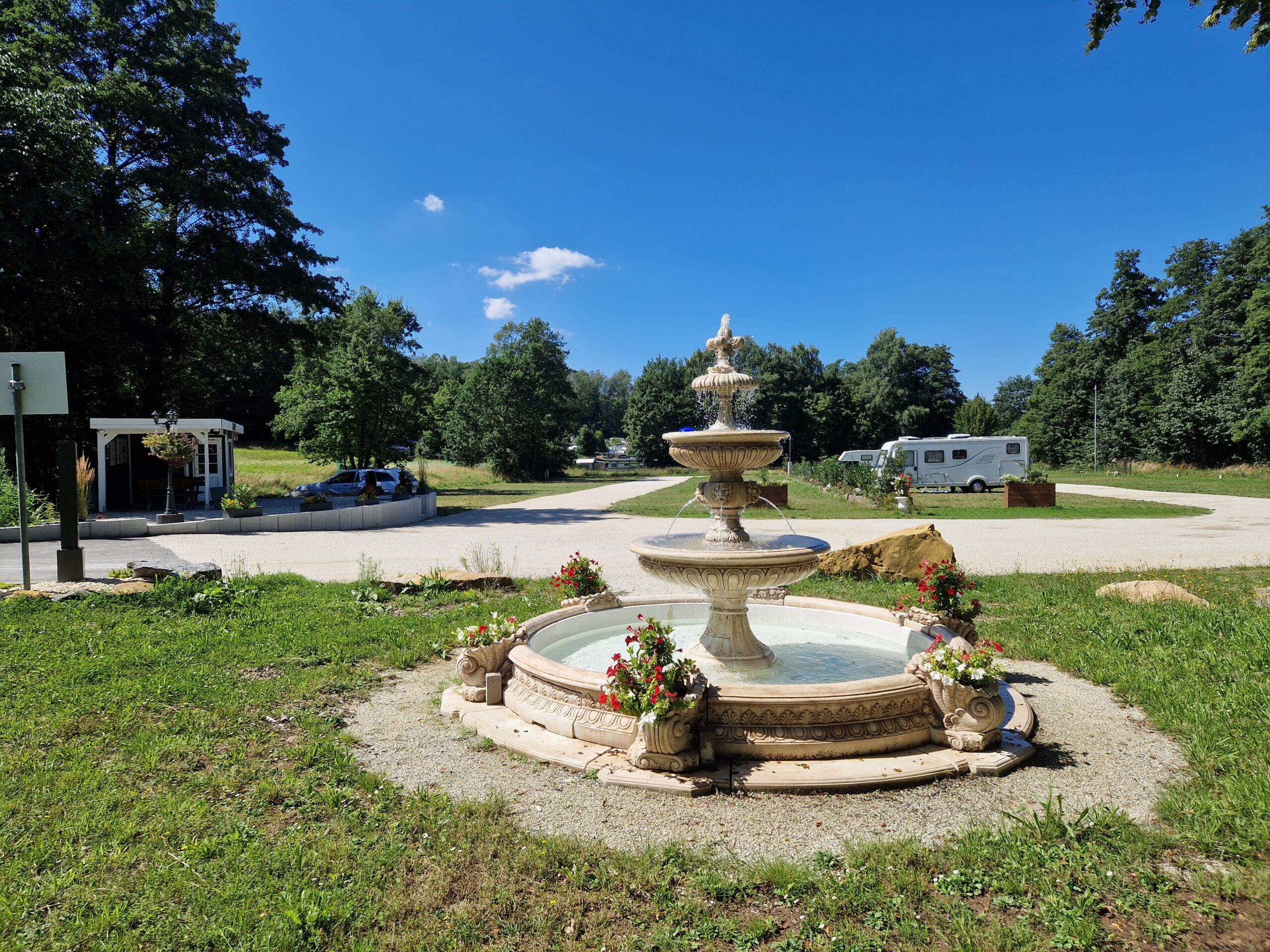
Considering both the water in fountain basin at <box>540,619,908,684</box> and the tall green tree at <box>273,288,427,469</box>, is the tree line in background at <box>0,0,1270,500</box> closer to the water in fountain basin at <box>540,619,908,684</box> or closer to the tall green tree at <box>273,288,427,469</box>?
the tall green tree at <box>273,288,427,469</box>

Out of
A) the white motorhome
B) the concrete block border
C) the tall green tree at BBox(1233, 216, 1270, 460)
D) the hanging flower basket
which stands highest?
the tall green tree at BBox(1233, 216, 1270, 460)

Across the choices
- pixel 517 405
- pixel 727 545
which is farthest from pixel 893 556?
pixel 517 405

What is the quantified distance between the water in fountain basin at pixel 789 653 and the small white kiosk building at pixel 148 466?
20816mm

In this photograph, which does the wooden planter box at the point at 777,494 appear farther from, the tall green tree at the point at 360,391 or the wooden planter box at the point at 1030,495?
the tall green tree at the point at 360,391

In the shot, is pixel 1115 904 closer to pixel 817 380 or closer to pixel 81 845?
pixel 81 845

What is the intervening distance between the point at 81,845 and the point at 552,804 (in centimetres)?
248

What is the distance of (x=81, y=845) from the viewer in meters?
3.46

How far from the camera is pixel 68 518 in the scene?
31.7 feet

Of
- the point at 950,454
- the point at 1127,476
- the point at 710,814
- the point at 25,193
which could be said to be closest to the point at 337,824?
the point at 710,814

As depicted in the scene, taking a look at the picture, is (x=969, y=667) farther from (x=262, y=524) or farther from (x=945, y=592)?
(x=262, y=524)

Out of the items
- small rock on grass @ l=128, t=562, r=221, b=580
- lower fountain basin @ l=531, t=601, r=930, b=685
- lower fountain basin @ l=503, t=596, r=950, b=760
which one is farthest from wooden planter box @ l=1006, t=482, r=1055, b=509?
small rock on grass @ l=128, t=562, r=221, b=580

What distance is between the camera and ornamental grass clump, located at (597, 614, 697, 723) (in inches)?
169

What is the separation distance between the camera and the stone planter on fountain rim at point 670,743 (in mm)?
4344

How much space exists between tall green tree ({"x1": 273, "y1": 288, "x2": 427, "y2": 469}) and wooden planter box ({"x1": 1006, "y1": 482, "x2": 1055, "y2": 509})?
88.9 feet
